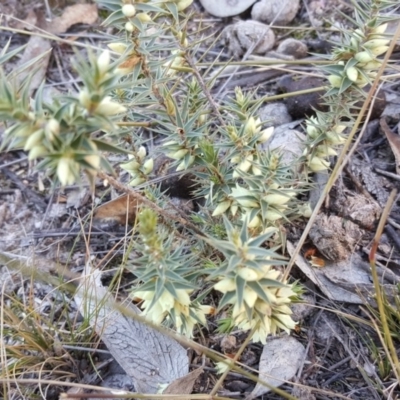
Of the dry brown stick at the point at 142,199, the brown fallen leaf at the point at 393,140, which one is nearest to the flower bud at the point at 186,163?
the dry brown stick at the point at 142,199

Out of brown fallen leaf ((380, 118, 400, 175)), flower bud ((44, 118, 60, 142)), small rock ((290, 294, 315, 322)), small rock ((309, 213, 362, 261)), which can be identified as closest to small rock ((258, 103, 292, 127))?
brown fallen leaf ((380, 118, 400, 175))

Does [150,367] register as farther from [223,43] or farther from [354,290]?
[223,43]

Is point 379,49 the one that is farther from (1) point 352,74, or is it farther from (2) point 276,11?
(2) point 276,11

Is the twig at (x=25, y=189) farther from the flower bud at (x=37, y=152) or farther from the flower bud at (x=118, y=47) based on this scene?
the flower bud at (x=37, y=152)

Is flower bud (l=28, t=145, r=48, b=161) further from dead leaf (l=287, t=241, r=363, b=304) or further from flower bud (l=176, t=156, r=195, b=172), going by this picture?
dead leaf (l=287, t=241, r=363, b=304)

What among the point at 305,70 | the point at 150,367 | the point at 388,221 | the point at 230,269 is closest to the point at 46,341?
the point at 150,367
